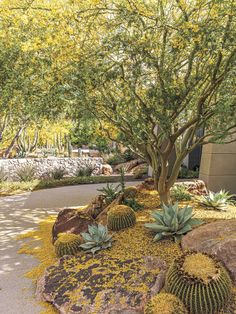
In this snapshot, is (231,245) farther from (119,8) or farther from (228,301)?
(119,8)

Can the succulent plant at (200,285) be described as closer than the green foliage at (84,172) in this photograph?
Yes

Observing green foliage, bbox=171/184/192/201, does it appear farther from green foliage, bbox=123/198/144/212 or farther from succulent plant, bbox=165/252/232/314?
succulent plant, bbox=165/252/232/314

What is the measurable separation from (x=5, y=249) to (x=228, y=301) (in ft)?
14.5

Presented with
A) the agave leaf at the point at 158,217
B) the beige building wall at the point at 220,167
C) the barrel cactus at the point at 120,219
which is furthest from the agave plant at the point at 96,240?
the beige building wall at the point at 220,167

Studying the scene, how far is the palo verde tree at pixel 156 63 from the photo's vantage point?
516 centimetres

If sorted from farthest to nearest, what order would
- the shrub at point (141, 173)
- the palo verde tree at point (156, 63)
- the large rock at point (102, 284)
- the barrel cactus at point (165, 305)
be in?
the shrub at point (141, 173) < the palo verde tree at point (156, 63) < the large rock at point (102, 284) < the barrel cactus at point (165, 305)

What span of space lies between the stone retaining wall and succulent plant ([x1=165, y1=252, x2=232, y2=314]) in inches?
532

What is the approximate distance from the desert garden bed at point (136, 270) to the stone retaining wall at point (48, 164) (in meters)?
10.5

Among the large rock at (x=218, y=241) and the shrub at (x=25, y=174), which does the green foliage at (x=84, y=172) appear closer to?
the shrub at (x=25, y=174)

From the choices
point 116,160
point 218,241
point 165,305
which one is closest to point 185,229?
point 218,241

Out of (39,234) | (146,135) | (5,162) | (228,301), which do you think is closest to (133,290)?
(228,301)

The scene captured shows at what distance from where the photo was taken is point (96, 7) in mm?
5605

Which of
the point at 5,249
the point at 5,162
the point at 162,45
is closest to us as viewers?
the point at 162,45

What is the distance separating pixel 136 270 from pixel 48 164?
14.2m
